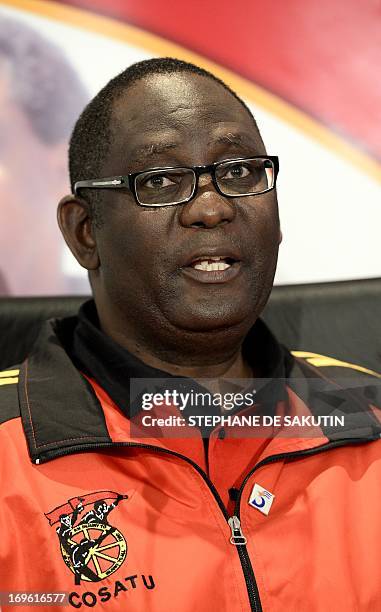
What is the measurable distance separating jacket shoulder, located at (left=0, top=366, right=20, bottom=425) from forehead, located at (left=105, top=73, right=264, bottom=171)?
1.16 feet

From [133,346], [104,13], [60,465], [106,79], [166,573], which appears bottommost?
[166,573]

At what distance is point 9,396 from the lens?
1.19 metres

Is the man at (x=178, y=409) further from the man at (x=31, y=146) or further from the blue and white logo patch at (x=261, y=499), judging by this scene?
the man at (x=31, y=146)

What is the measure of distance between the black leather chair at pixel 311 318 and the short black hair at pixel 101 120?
0.30 metres

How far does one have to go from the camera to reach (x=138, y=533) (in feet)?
3.48

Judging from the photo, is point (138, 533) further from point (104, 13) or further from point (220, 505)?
point (104, 13)

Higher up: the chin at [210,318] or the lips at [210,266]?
the lips at [210,266]

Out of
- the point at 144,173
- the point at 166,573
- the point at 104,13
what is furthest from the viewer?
the point at 104,13

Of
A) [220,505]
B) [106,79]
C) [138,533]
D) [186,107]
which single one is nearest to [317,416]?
[220,505]

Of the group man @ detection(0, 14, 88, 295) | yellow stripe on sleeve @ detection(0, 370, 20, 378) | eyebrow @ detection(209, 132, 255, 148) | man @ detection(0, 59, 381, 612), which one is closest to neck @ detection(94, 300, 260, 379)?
man @ detection(0, 59, 381, 612)

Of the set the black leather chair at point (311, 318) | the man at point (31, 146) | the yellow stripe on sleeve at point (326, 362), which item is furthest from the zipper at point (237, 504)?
the man at point (31, 146)

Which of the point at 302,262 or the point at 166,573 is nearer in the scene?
the point at 166,573

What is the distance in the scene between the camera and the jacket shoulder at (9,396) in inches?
45.5

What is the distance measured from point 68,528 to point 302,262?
3.09 ft
